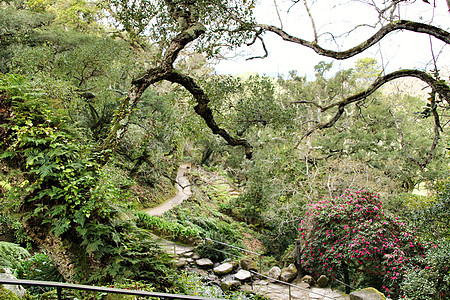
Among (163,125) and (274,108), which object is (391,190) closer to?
(274,108)

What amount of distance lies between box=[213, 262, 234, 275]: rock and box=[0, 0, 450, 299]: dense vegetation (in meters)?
1.34

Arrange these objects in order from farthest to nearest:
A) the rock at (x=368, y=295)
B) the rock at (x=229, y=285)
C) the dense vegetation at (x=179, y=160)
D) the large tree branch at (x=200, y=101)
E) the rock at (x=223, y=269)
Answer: the rock at (x=223, y=269), the rock at (x=229, y=285), the large tree branch at (x=200, y=101), the rock at (x=368, y=295), the dense vegetation at (x=179, y=160)

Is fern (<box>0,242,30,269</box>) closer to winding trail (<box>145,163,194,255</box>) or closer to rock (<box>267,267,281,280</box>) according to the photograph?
winding trail (<box>145,163,194,255</box>)

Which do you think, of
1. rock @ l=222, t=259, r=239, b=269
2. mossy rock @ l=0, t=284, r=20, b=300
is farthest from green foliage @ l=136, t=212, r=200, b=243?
mossy rock @ l=0, t=284, r=20, b=300

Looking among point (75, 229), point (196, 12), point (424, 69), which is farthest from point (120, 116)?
point (424, 69)

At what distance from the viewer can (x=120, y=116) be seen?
474 centimetres

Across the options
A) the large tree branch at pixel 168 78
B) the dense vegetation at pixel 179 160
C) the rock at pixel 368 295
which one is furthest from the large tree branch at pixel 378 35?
the rock at pixel 368 295

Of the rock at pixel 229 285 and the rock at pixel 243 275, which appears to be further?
the rock at pixel 243 275

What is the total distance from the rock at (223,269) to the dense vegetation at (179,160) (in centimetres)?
134

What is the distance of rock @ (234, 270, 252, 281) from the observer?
6.73 m

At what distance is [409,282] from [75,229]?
536 cm

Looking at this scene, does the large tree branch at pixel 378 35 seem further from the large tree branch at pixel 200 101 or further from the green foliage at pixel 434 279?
the green foliage at pixel 434 279

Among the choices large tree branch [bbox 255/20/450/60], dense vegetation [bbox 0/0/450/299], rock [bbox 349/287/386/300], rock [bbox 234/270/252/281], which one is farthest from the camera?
rock [bbox 234/270/252/281]

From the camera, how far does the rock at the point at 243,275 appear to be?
673 centimetres
